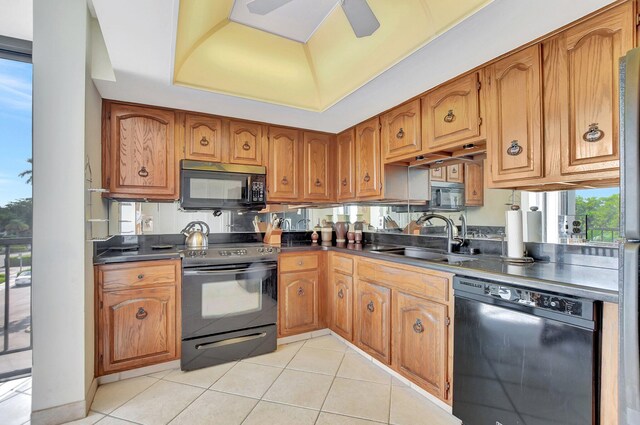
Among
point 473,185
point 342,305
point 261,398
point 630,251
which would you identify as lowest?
point 261,398

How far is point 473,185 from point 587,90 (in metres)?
0.90

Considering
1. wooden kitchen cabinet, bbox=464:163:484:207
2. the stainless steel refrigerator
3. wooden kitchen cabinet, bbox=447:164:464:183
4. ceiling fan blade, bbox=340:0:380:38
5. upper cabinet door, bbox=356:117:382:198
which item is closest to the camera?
the stainless steel refrigerator

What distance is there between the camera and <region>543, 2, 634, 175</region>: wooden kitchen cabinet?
4.45 ft

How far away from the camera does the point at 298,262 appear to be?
2.87 m

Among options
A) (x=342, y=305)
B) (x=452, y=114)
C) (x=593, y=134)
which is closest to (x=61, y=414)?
(x=342, y=305)

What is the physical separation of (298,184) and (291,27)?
1.46 meters

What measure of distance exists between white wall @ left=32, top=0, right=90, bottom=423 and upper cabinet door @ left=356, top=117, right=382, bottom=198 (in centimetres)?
218

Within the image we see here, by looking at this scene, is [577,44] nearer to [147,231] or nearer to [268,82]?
[268,82]

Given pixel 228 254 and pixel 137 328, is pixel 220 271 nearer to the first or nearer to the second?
pixel 228 254

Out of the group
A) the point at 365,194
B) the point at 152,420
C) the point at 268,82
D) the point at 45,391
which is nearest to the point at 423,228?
the point at 365,194

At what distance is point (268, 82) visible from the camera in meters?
2.38

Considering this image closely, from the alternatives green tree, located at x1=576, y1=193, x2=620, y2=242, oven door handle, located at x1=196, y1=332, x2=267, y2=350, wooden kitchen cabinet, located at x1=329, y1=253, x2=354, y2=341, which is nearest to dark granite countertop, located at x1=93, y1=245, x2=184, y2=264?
oven door handle, located at x1=196, y1=332, x2=267, y2=350

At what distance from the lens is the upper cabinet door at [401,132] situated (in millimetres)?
2348

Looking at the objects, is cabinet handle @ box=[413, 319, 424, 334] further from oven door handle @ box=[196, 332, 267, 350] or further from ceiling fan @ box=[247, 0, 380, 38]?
ceiling fan @ box=[247, 0, 380, 38]
